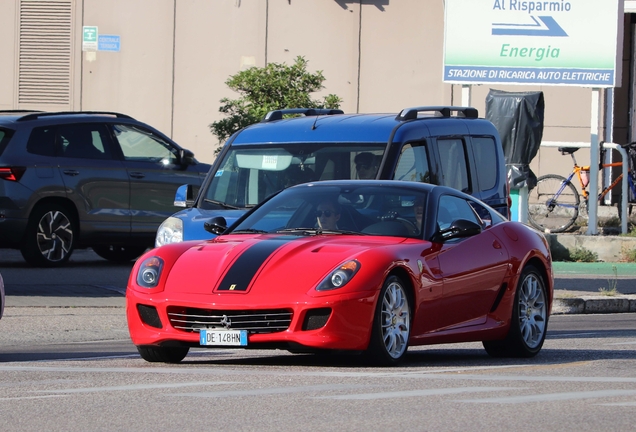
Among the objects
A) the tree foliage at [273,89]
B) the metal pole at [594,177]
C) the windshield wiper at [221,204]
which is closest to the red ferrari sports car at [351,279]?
the windshield wiper at [221,204]

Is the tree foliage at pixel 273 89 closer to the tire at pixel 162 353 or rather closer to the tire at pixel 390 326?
the tire at pixel 162 353

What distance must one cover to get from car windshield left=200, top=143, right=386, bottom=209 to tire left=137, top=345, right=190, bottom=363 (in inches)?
144

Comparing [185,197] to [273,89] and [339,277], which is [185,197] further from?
[273,89]

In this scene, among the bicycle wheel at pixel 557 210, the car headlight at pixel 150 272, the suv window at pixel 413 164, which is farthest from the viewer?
the bicycle wheel at pixel 557 210

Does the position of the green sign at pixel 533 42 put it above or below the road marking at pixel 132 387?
above

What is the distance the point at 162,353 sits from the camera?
31.0 feet

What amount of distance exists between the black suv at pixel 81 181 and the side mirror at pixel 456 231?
291 inches

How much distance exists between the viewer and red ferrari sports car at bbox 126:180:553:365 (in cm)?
883

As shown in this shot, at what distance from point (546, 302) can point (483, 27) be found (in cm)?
1248

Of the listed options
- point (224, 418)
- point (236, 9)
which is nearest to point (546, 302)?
point (224, 418)

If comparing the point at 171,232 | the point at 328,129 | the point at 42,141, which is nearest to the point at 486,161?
the point at 328,129

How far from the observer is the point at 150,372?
28.8 ft

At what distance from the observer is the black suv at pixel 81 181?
16922 millimetres

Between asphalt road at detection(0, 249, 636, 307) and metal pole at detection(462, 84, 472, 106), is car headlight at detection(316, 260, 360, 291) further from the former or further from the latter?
metal pole at detection(462, 84, 472, 106)
